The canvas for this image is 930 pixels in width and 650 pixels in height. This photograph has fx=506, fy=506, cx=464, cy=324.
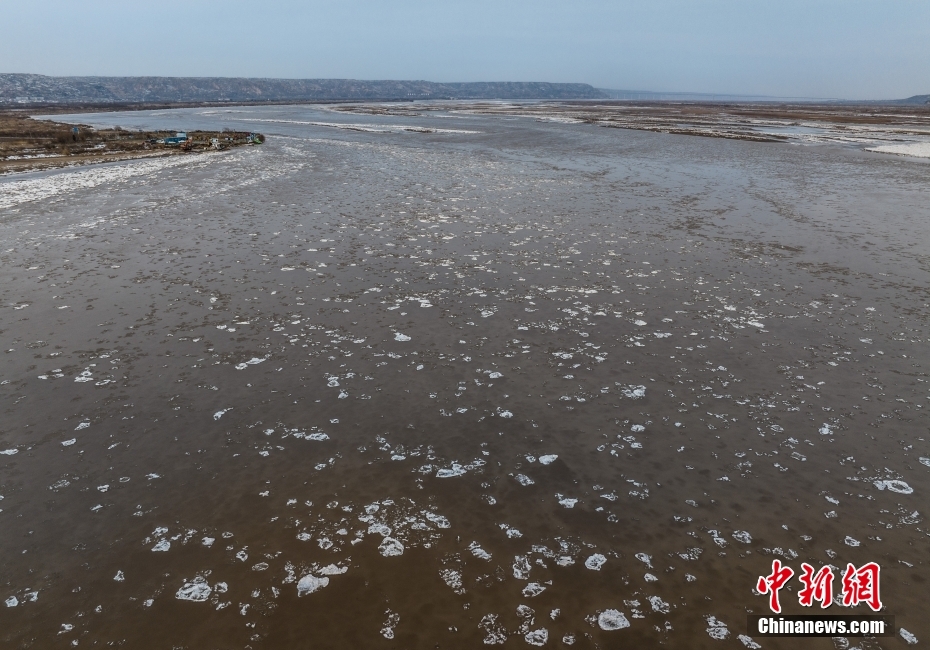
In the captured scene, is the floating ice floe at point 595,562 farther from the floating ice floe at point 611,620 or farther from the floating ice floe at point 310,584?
the floating ice floe at point 310,584

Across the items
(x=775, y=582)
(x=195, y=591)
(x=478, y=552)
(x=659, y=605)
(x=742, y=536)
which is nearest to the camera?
(x=659, y=605)

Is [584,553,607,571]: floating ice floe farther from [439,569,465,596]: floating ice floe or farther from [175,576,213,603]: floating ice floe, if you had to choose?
[175,576,213,603]: floating ice floe

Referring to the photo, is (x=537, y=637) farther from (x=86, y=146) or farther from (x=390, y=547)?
(x=86, y=146)

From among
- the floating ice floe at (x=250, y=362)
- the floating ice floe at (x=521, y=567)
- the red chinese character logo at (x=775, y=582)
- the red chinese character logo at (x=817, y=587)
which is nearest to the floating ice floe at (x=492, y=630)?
the floating ice floe at (x=521, y=567)

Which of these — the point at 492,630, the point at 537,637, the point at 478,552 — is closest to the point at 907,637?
the point at 537,637

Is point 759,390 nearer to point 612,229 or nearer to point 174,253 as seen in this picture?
point 612,229

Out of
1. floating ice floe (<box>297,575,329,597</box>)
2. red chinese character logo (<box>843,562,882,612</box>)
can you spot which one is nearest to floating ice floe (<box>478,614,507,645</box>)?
floating ice floe (<box>297,575,329,597</box>)
